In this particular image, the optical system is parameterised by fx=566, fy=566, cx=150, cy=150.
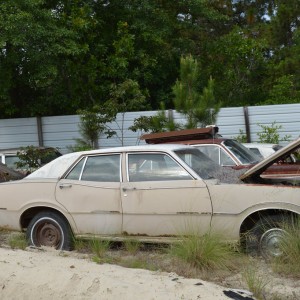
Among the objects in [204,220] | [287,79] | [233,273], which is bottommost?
[233,273]

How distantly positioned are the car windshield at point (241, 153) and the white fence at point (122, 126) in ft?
11.3

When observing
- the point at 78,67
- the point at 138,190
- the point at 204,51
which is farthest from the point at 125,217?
the point at 204,51

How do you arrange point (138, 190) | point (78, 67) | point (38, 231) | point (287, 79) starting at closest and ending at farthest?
point (138, 190), point (38, 231), point (78, 67), point (287, 79)

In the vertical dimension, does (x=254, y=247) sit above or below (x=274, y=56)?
below

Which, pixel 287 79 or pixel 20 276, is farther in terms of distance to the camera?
pixel 287 79

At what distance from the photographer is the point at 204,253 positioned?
19.4 ft

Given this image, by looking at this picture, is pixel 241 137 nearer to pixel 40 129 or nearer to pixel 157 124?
pixel 157 124

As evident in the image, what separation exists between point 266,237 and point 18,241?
3415mm

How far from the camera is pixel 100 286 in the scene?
5.13 metres

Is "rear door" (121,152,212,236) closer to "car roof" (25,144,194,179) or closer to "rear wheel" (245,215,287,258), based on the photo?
"car roof" (25,144,194,179)

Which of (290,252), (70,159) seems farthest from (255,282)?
(70,159)

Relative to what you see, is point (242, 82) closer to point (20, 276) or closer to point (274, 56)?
point (274, 56)

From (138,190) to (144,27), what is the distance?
12720mm

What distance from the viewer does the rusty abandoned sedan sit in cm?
635
